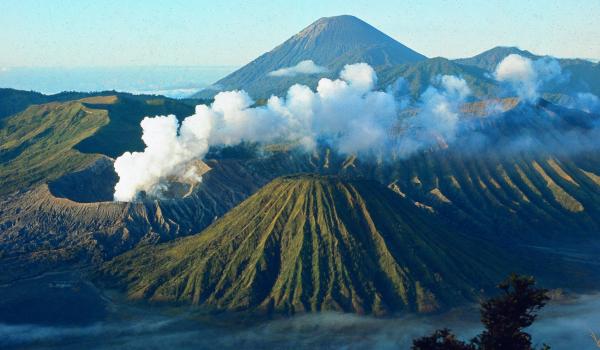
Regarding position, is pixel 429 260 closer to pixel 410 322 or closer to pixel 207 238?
pixel 410 322

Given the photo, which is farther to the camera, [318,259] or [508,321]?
[318,259]


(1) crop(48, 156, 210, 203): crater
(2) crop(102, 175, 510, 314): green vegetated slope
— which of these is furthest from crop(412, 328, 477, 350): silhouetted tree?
(1) crop(48, 156, 210, 203): crater

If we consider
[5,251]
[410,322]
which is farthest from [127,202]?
[410,322]

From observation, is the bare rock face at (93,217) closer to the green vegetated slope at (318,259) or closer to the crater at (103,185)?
the crater at (103,185)

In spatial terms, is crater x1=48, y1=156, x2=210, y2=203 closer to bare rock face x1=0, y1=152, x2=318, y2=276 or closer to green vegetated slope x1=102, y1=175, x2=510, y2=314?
bare rock face x1=0, y1=152, x2=318, y2=276

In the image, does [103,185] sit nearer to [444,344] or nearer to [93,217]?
[93,217]

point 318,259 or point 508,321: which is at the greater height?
point 508,321

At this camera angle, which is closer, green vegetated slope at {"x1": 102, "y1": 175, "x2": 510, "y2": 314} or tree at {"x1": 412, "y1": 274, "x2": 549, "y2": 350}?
tree at {"x1": 412, "y1": 274, "x2": 549, "y2": 350}

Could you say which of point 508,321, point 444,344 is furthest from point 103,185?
point 508,321

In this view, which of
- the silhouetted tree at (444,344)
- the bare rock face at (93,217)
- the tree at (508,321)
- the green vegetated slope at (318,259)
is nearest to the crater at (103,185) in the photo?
→ the bare rock face at (93,217)
